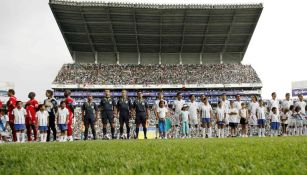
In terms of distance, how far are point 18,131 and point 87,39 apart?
34.5 metres

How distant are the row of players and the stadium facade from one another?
27.2 metres

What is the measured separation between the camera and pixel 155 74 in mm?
49688

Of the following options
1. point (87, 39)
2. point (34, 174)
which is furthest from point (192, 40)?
point (34, 174)

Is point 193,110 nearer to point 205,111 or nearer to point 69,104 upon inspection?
point 205,111

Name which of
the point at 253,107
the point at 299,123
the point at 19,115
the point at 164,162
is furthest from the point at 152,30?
the point at 164,162

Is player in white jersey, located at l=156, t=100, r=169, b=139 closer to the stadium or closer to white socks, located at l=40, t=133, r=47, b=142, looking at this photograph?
white socks, located at l=40, t=133, r=47, b=142

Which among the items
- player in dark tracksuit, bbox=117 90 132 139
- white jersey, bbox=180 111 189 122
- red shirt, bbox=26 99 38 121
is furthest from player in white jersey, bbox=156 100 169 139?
red shirt, bbox=26 99 38 121

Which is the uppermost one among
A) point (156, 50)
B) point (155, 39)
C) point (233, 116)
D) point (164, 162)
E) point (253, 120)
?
point (155, 39)

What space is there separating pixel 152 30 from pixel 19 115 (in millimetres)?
33450

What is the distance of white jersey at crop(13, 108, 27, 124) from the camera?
1383 cm

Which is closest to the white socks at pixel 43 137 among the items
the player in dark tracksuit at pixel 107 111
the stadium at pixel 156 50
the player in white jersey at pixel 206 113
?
the player in dark tracksuit at pixel 107 111

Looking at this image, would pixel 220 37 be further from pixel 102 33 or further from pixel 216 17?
pixel 102 33

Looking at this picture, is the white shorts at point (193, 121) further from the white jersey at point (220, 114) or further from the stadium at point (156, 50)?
the stadium at point (156, 50)

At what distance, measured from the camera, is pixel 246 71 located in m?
51.0
